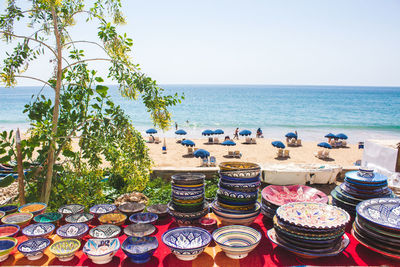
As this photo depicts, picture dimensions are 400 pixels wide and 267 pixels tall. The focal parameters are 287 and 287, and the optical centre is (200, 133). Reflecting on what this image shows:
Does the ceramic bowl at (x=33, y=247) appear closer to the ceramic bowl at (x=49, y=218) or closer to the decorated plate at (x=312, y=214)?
the ceramic bowl at (x=49, y=218)

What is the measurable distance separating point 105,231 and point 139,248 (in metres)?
0.62

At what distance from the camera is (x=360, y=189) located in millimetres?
3266

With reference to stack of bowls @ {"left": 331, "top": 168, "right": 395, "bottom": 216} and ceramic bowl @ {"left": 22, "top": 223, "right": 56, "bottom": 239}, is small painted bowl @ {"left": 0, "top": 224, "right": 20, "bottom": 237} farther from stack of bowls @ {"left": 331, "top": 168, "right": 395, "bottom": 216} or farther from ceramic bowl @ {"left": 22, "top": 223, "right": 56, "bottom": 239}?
stack of bowls @ {"left": 331, "top": 168, "right": 395, "bottom": 216}

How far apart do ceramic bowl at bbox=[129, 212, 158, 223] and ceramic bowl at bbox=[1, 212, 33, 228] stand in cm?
116

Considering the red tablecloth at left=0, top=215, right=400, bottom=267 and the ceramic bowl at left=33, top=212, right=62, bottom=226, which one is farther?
the ceramic bowl at left=33, top=212, right=62, bottom=226

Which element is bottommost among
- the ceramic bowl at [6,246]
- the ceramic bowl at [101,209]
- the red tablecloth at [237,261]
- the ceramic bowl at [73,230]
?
the red tablecloth at [237,261]

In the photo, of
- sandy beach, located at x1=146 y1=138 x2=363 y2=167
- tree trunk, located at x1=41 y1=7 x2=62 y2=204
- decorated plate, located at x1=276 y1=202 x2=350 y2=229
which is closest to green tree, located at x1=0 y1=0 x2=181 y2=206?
tree trunk, located at x1=41 y1=7 x2=62 y2=204

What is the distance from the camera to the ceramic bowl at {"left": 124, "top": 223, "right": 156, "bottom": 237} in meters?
3.07

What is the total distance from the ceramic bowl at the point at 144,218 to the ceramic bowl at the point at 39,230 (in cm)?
84

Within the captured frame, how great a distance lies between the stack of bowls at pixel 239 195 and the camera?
3.16 m

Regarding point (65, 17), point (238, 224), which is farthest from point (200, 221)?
point (65, 17)

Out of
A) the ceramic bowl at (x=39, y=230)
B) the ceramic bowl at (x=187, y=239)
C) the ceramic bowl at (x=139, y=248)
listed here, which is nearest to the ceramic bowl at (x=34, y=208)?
the ceramic bowl at (x=39, y=230)

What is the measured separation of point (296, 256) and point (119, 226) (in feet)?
6.35

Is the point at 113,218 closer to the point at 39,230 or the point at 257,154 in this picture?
the point at 39,230
